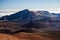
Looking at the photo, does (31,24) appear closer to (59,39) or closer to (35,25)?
(35,25)

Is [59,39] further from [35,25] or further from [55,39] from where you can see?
[35,25]

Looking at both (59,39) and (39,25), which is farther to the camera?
(39,25)

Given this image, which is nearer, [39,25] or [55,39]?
[55,39]

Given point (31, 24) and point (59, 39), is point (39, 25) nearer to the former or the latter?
point (31, 24)

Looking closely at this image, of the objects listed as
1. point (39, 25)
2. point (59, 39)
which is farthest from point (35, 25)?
point (59, 39)

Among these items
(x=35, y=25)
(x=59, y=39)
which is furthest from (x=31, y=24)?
(x=59, y=39)

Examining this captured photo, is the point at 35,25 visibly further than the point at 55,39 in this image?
Result: Yes

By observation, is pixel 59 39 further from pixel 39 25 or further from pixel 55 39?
pixel 39 25

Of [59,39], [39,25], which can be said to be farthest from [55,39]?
[39,25]
